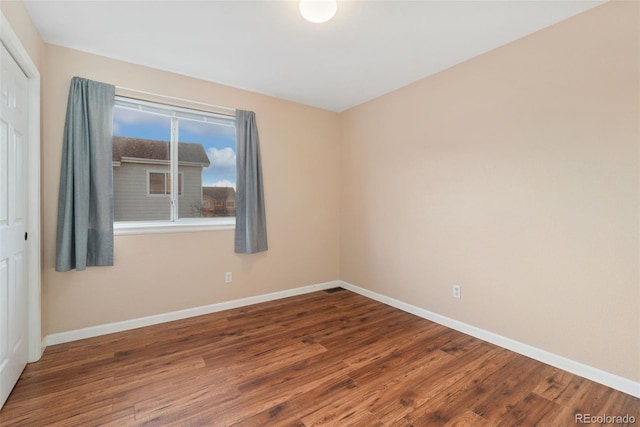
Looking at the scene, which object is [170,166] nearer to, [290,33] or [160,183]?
[160,183]

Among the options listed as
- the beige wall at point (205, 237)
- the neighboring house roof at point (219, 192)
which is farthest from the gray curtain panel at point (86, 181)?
the neighboring house roof at point (219, 192)

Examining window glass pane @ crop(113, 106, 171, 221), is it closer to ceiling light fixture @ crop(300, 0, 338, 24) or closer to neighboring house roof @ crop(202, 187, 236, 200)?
neighboring house roof @ crop(202, 187, 236, 200)

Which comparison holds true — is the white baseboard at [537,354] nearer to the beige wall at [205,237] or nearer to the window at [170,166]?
the beige wall at [205,237]

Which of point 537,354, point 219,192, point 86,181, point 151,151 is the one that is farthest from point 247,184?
point 537,354

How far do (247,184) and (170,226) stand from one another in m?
0.93

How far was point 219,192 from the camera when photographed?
11.0ft

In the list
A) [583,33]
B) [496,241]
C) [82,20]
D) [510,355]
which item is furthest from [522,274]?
[82,20]

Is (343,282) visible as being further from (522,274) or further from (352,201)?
(522,274)

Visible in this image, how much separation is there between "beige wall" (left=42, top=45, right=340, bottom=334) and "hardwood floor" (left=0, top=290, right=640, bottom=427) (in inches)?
13.0

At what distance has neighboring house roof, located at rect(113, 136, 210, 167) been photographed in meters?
2.79

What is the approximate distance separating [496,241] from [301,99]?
2.76 m

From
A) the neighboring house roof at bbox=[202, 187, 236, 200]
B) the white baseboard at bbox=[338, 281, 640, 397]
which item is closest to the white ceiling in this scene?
the neighboring house roof at bbox=[202, 187, 236, 200]

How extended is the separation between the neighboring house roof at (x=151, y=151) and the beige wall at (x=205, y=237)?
1.48 ft

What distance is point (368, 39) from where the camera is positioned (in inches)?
92.6
